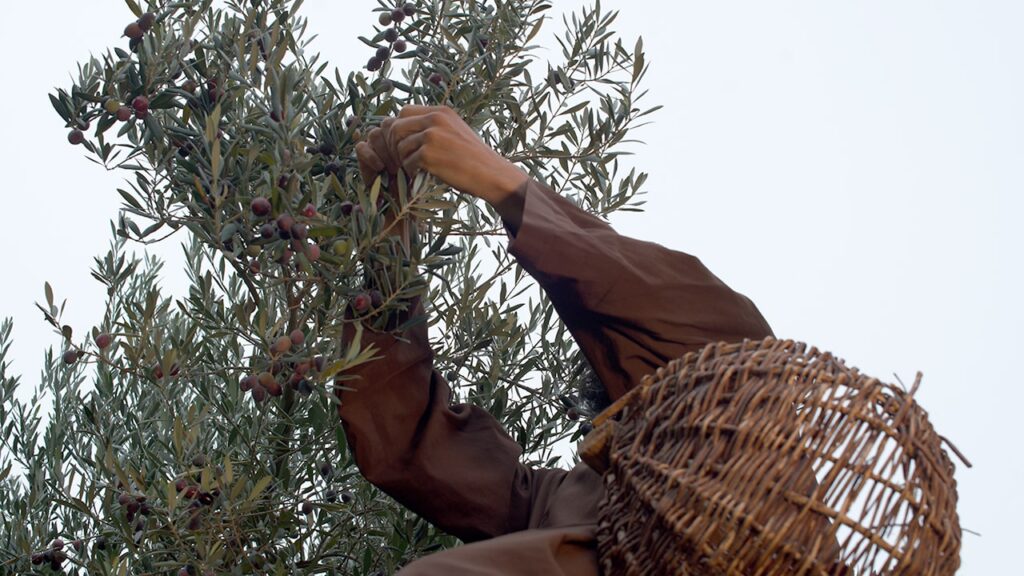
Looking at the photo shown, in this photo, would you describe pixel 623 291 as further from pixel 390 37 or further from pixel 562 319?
pixel 390 37

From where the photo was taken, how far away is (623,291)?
2221 mm

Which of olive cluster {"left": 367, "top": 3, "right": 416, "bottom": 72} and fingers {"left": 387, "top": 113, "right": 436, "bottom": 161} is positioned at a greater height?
olive cluster {"left": 367, "top": 3, "right": 416, "bottom": 72}

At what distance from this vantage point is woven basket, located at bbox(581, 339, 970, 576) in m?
1.66

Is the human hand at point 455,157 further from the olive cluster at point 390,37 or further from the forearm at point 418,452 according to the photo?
the olive cluster at point 390,37

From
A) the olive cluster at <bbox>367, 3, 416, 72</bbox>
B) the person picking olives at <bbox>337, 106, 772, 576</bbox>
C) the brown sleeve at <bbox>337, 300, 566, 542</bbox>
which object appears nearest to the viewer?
the person picking olives at <bbox>337, 106, 772, 576</bbox>

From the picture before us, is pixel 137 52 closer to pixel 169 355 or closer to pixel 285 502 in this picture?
pixel 169 355

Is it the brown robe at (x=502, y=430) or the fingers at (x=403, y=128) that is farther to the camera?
the fingers at (x=403, y=128)

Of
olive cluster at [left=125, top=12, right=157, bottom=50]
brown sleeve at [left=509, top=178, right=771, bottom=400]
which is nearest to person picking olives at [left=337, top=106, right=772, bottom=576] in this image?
brown sleeve at [left=509, top=178, right=771, bottom=400]

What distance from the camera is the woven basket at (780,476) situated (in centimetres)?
166

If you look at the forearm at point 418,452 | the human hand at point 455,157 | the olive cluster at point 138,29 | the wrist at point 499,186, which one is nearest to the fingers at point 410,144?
the human hand at point 455,157

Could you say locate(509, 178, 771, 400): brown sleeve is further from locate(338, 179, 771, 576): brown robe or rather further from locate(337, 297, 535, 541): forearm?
locate(337, 297, 535, 541): forearm

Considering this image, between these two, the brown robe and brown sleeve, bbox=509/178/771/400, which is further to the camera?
brown sleeve, bbox=509/178/771/400

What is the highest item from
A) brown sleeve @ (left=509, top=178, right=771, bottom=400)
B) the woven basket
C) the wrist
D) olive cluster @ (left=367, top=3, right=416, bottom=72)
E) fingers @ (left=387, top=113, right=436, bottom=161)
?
olive cluster @ (left=367, top=3, right=416, bottom=72)

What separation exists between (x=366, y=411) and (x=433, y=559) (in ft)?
2.05
